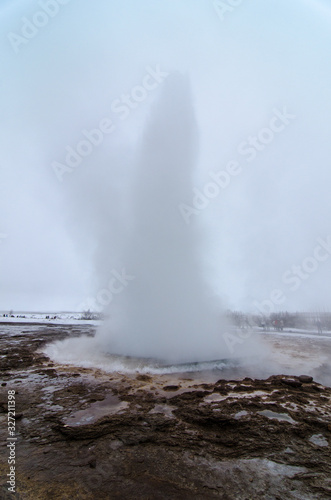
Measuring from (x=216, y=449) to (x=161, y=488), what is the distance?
1.37m

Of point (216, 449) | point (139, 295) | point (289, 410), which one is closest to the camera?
point (216, 449)

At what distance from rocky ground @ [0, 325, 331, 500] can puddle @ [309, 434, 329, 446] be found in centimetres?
2

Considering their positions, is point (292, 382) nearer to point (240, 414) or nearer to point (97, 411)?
point (240, 414)

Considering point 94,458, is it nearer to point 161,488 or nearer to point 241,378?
point 161,488

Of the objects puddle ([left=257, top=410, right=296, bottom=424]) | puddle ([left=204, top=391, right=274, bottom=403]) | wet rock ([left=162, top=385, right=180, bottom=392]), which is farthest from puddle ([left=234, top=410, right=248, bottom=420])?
wet rock ([left=162, top=385, right=180, bottom=392])

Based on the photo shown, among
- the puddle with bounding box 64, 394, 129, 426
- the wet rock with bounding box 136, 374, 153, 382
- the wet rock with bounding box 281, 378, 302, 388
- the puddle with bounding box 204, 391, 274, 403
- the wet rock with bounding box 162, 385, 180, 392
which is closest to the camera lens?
the puddle with bounding box 64, 394, 129, 426

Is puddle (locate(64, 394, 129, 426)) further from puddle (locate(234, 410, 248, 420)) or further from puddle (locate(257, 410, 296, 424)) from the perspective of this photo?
puddle (locate(257, 410, 296, 424))

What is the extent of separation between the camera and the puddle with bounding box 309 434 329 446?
171 inches

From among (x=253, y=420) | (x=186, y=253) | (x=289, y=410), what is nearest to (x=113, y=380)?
(x=253, y=420)

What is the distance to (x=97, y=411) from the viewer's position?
564cm

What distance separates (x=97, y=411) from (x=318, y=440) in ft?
15.5

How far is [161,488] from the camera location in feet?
10.5

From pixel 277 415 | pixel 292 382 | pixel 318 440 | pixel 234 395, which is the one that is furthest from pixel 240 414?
pixel 292 382

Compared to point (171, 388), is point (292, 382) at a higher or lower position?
lower
